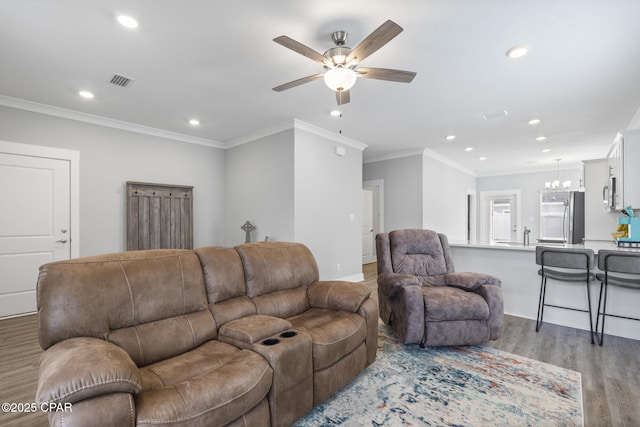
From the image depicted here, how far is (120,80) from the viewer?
3.14 metres

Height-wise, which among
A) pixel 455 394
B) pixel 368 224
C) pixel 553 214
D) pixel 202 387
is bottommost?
pixel 455 394

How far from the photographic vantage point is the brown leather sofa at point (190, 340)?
1136 millimetres

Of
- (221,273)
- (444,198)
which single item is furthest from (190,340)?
(444,198)

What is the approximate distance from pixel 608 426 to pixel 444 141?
473cm

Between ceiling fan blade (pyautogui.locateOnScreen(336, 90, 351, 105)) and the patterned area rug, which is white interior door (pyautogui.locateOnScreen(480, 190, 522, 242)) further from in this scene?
ceiling fan blade (pyautogui.locateOnScreen(336, 90, 351, 105))

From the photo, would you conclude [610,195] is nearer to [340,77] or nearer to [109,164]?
[340,77]

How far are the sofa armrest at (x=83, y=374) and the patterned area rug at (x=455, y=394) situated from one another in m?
1.09

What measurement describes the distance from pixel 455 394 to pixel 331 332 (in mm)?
988

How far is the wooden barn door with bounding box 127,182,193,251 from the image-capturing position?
15.0 ft

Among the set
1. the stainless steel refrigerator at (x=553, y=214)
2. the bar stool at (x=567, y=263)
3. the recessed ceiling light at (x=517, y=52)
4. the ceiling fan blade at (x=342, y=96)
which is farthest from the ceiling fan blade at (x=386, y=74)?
the stainless steel refrigerator at (x=553, y=214)

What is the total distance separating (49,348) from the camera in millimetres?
1385

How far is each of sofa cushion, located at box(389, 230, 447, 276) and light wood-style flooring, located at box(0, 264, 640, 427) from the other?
918 millimetres

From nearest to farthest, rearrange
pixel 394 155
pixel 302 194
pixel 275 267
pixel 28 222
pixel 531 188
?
pixel 275 267 < pixel 28 222 < pixel 302 194 < pixel 394 155 < pixel 531 188

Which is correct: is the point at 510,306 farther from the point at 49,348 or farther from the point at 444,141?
the point at 49,348
